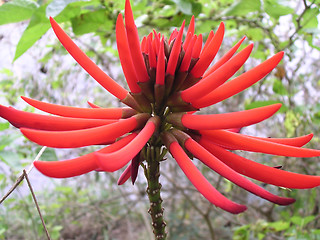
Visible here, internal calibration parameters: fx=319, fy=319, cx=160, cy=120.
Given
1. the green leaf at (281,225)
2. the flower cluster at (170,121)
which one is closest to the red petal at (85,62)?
the flower cluster at (170,121)

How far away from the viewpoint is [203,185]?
46cm

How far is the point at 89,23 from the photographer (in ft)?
3.61

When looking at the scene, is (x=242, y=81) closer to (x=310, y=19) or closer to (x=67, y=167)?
(x=67, y=167)

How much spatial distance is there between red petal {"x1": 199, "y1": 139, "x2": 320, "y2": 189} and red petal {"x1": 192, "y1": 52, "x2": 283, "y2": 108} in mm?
85

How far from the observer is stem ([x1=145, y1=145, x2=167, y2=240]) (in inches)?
22.6

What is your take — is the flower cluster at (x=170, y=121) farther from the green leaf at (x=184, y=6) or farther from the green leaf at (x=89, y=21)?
the green leaf at (x=89, y=21)

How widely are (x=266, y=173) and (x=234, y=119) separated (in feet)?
0.32

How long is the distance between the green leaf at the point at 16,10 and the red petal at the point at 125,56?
0.45 meters

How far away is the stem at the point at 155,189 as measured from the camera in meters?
0.57

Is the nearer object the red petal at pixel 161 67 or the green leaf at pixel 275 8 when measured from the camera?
the red petal at pixel 161 67

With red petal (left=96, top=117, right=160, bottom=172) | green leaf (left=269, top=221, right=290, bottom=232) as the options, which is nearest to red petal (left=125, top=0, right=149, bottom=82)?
red petal (left=96, top=117, right=160, bottom=172)

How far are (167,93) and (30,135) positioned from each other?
0.27m

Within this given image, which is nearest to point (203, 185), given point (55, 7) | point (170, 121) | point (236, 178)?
point (236, 178)

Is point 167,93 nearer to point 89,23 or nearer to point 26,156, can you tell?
point 89,23
